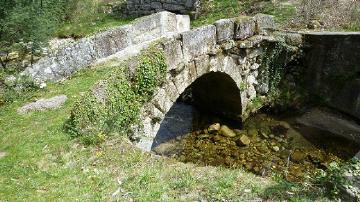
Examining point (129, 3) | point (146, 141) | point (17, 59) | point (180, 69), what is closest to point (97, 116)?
point (146, 141)

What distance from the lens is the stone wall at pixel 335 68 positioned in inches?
479

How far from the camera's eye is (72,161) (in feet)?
19.9

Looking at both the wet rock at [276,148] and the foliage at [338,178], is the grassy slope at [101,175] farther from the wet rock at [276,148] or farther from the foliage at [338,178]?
the wet rock at [276,148]

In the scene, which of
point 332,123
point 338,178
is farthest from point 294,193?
point 332,123

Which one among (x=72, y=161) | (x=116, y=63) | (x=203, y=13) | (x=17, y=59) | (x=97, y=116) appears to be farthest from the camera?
(x=203, y=13)

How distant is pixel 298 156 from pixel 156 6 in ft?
31.1

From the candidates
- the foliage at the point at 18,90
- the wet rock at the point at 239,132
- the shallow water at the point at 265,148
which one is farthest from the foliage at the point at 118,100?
the wet rock at the point at 239,132

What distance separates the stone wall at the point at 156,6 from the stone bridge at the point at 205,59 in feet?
15.0

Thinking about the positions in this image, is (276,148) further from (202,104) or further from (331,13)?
(331,13)

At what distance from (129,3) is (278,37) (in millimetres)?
7864

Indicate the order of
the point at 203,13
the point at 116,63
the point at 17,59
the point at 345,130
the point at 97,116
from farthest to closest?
the point at 203,13
the point at 17,59
the point at 345,130
the point at 116,63
the point at 97,116

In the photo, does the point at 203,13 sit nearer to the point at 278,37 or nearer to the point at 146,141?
the point at 278,37

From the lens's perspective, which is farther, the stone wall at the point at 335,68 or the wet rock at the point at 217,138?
the stone wall at the point at 335,68

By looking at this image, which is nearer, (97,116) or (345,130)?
(97,116)
